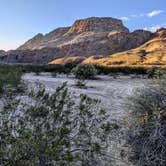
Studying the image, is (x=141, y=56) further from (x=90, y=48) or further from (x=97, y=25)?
(x=97, y=25)

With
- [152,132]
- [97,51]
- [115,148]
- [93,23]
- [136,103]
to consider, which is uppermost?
[93,23]

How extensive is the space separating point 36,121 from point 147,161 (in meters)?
1.63

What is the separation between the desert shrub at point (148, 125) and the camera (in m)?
4.16

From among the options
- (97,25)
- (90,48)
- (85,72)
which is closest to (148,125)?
(85,72)

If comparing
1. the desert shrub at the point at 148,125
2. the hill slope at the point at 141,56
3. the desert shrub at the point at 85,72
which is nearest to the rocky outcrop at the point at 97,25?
the hill slope at the point at 141,56

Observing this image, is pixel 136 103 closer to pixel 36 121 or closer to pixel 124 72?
pixel 36 121

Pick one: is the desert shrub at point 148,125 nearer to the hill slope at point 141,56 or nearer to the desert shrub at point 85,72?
the desert shrub at point 85,72

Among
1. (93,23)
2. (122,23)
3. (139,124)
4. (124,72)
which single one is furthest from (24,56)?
(139,124)

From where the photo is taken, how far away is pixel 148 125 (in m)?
4.46

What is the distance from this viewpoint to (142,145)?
455 cm

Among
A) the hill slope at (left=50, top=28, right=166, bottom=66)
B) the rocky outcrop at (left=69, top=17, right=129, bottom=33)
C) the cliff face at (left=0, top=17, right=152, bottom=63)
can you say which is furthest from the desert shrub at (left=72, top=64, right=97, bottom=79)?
the rocky outcrop at (left=69, top=17, right=129, bottom=33)

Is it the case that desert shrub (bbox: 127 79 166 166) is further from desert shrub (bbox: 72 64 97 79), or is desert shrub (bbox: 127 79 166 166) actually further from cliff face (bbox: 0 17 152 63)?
cliff face (bbox: 0 17 152 63)

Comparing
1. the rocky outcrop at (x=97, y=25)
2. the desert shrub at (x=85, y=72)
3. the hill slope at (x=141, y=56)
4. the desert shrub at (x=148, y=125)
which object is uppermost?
the rocky outcrop at (x=97, y=25)

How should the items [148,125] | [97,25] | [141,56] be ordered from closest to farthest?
[148,125]
[141,56]
[97,25]
